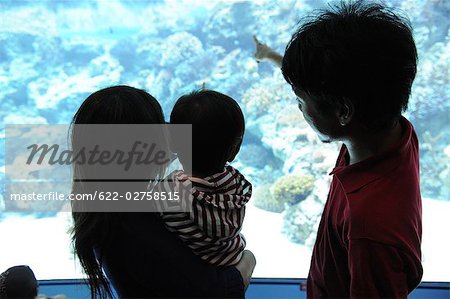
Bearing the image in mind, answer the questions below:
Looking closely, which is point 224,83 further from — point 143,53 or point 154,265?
point 154,265

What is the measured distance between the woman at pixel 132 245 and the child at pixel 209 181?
0.13 ft

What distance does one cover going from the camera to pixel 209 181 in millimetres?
894

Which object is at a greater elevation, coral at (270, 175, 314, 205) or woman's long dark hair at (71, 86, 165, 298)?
woman's long dark hair at (71, 86, 165, 298)

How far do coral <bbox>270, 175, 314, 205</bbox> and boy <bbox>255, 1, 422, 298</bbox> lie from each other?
9.37 feet

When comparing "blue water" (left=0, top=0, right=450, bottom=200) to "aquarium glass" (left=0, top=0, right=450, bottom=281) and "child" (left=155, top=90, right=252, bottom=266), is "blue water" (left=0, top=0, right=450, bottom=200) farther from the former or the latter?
"child" (left=155, top=90, right=252, bottom=266)

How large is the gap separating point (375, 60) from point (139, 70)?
4376 mm

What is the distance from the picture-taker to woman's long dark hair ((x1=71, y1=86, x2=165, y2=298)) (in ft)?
2.54

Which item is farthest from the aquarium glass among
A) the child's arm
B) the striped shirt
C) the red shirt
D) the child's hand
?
the red shirt

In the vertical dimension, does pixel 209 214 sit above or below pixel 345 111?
below

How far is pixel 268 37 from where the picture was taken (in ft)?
14.9

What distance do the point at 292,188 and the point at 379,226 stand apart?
3.08m

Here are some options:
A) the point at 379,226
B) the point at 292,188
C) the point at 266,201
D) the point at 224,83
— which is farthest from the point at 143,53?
the point at 379,226

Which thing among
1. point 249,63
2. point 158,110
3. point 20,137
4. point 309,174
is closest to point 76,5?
point 20,137

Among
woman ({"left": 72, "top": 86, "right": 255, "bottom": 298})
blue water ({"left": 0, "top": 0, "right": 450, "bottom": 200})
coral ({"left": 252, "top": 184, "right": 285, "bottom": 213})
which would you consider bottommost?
coral ({"left": 252, "top": 184, "right": 285, "bottom": 213})
